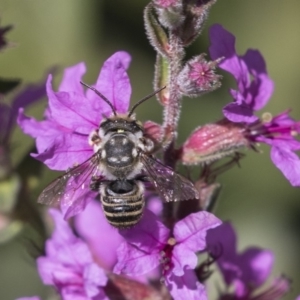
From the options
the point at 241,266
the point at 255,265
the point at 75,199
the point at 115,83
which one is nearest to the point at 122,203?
the point at 75,199

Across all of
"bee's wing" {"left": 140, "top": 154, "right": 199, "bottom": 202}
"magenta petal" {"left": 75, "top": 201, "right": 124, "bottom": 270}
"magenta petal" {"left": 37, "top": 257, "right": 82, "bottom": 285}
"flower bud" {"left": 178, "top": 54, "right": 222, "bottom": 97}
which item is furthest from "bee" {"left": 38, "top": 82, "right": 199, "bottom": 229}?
"magenta petal" {"left": 75, "top": 201, "right": 124, "bottom": 270}

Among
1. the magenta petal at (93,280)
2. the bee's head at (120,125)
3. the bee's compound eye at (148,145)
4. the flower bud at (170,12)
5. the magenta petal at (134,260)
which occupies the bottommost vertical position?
the magenta petal at (93,280)

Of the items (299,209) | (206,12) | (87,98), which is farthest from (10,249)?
(206,12)

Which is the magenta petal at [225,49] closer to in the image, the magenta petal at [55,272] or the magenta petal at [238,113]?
the magenta petal at [238,113]

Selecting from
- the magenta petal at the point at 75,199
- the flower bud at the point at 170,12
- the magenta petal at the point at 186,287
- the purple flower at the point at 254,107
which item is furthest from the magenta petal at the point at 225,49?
the magenta petal at the point at 186,287

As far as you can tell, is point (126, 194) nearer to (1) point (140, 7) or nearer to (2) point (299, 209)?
(2) point (299, 209)

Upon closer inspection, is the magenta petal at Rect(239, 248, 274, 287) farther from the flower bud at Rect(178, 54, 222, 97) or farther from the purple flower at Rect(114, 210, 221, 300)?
the flower bud at Rect(178, 54, 222, 97)
